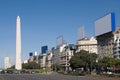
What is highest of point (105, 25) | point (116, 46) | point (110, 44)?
point (105, 25)

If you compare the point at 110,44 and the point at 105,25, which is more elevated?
the point at 105,25

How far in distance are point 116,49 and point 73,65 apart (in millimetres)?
22789

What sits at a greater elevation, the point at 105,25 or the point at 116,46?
the point at 105,25

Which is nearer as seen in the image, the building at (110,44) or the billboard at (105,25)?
the billboard at (105,25)

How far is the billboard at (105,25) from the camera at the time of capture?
14825 cm

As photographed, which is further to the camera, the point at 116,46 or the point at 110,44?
the point at 110,44

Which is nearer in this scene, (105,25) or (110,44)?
(105,25)

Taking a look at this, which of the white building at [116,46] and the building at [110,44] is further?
the building at [110,44]

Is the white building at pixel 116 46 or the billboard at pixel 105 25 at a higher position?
the billboard at pixel 105 25

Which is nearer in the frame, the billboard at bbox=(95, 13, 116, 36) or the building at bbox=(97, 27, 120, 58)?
the billboard at bbox=(95, 13, 116, 36)

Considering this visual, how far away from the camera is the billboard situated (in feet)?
486

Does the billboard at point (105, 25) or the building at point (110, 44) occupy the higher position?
the billboard at point (105, 25)

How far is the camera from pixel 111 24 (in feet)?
490

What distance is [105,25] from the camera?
156250 millimetres
